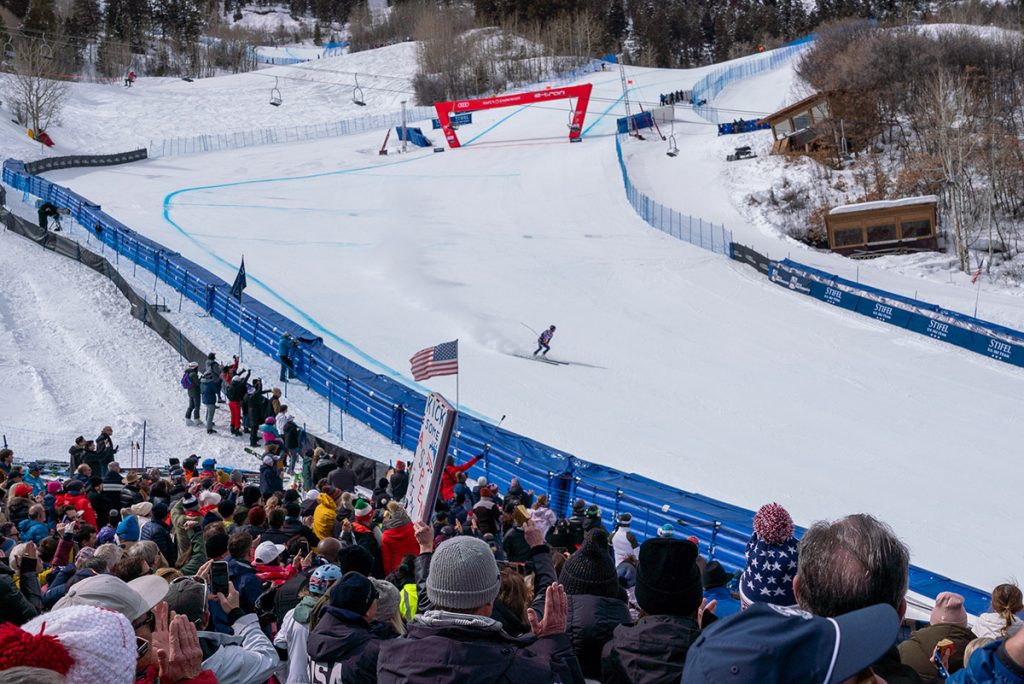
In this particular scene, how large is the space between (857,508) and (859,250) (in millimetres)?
26985

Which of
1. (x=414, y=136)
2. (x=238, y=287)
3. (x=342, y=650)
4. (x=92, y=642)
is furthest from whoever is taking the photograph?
(x=414, y=136)

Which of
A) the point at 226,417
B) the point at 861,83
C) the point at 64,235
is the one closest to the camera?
the point at 226,417

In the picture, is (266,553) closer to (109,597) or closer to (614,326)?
(109,597)

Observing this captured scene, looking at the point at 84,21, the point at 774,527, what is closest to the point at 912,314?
the point at 774,527

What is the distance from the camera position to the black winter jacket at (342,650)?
164 inches

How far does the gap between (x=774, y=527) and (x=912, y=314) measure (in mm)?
27552

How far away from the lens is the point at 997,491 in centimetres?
1836

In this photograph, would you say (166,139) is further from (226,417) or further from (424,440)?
(424,440)

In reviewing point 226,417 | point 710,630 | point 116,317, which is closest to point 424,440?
point 710,630

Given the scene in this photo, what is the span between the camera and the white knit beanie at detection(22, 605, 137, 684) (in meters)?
2.62

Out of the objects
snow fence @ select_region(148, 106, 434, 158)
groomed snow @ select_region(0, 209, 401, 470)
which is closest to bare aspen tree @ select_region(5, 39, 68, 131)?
snow fence @ select_region(148, 106, 434, 158)

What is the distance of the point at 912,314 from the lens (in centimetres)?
2927

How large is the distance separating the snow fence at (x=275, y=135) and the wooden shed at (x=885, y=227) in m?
33.1

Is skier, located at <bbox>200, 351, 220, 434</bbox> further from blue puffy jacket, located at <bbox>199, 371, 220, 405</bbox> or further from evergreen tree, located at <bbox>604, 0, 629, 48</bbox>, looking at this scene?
evergreen tree, located at <bbox>604, 0, 629, 48</bbox>
